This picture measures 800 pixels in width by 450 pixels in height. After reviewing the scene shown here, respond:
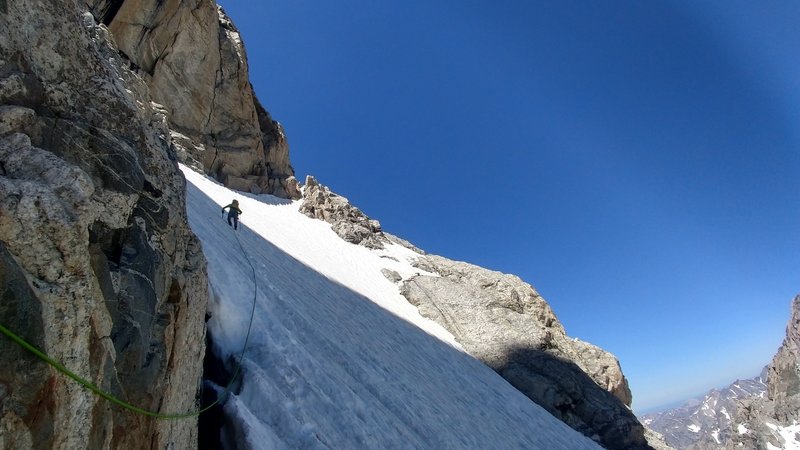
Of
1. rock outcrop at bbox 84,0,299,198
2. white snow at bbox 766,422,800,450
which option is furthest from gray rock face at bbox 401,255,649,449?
white snow at bbox 766,422,800,450

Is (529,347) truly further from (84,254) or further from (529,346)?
(84,254)

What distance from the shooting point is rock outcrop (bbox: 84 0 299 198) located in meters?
32.3

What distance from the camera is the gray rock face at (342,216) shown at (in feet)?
127

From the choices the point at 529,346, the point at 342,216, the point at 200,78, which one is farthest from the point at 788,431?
the point at 200,78

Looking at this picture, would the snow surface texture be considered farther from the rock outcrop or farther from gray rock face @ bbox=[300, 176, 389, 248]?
the rock outcrop

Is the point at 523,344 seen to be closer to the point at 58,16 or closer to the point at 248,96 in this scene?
the point at 58,16

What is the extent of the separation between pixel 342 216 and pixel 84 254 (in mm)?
37894

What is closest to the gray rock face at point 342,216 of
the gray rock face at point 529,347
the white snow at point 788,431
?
the gray rock face at point 529,347

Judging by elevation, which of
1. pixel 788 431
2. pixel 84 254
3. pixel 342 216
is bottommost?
pixel 84 254

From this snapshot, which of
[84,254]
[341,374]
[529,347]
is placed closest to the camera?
[84,254]

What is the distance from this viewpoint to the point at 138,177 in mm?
5016

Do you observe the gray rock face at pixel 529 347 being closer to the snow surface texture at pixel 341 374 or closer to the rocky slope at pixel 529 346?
the rocky slope at pixel 529 346

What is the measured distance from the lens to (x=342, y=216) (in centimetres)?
4141

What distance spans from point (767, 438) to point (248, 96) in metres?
103
